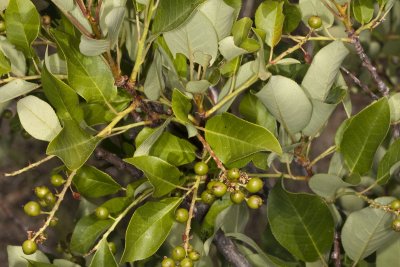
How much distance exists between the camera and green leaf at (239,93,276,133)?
89cm

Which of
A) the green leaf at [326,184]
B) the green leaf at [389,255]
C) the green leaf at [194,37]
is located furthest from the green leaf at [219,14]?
the green leaf at [389,255]

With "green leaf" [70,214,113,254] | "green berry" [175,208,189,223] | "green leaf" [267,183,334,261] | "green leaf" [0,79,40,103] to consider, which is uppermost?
"green leaf" [0,79,40,103]

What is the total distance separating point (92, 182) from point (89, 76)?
6.8 inches

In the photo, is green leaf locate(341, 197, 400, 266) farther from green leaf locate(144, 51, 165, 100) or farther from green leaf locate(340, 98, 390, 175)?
green leaf locate(144, 51, 165, 100)

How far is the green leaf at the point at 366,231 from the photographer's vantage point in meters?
0.90

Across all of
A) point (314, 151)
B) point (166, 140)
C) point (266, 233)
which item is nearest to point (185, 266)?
point (166, 140)

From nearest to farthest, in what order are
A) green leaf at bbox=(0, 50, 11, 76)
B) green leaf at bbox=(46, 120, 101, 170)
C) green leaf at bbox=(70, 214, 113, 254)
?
green leaf at bbox=(46, 120, 101, 170), green leaf at bbox=(0, 50, 11, 76), green leaf at bbox=(70, 214, 113, 254)

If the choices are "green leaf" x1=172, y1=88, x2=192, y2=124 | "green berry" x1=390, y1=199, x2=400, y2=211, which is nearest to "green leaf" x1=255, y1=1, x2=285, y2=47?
"green leaf" x1=172, y1=88, x2=192, y2=124

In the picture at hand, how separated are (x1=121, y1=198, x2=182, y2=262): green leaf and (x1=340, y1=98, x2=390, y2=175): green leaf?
0.24 meters

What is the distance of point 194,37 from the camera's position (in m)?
0.81

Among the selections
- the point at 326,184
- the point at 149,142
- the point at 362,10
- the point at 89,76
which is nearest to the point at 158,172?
the point at 149,142

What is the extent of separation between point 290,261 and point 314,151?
3.80 feet

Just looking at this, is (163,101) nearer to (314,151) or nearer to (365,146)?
(365,146)

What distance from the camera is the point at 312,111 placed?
2.86 feet
